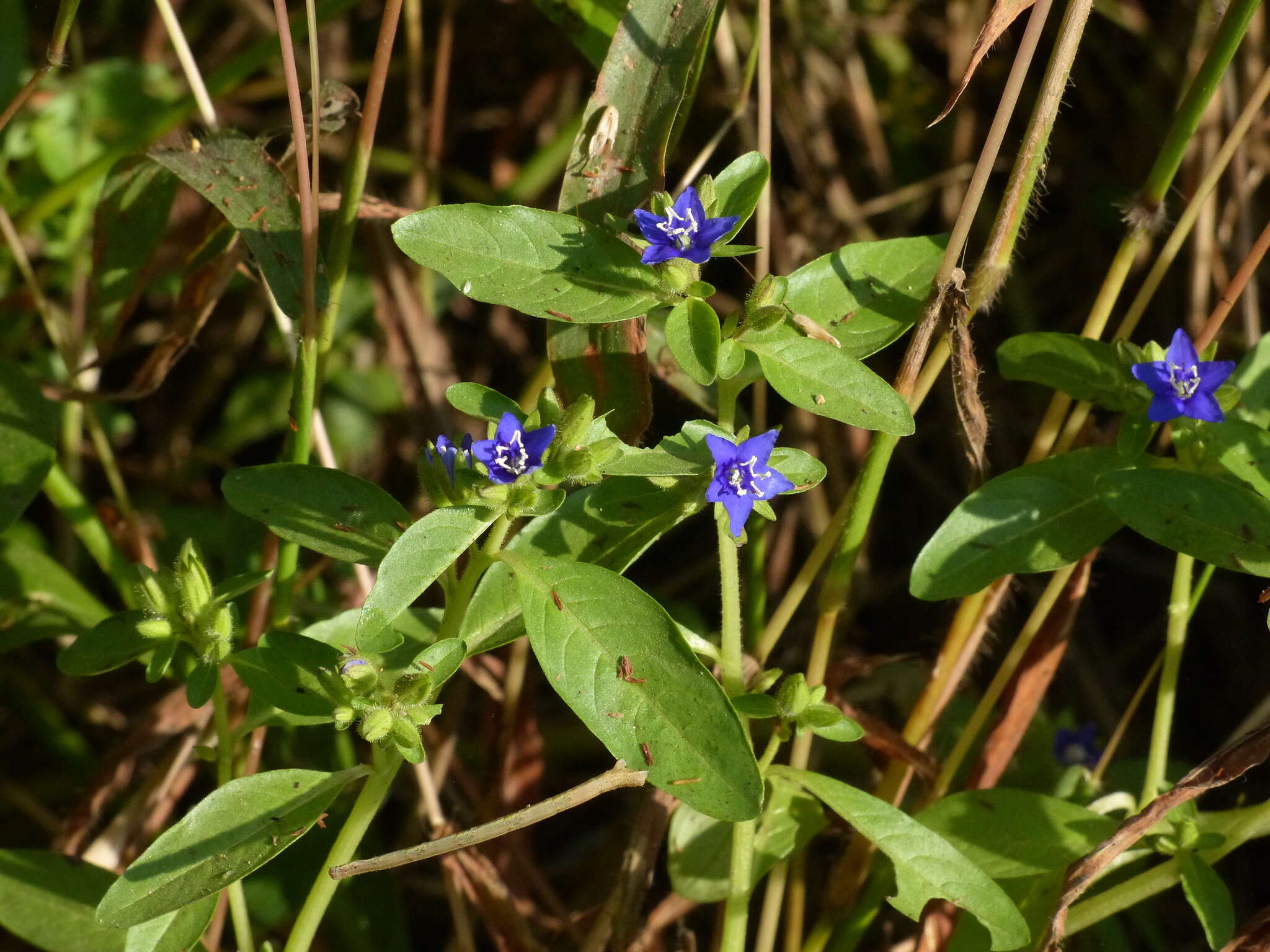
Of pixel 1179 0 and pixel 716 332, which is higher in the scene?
pixel 1179 0

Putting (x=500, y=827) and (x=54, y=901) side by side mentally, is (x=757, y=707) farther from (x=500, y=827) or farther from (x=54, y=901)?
(x=54, y=901)

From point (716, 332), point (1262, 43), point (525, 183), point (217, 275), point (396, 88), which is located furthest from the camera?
point (396, 88)

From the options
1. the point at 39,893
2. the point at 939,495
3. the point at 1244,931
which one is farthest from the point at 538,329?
the point at 1244,931

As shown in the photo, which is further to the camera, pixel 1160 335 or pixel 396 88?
pixel 396 88

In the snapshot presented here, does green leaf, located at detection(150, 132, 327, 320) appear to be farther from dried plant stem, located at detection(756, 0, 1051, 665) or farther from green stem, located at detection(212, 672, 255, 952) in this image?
dried plant stem, located at detection(756, 0, 1051, 665)

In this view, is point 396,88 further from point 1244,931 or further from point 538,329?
point 1244,931

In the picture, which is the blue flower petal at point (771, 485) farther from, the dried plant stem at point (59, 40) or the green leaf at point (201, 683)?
the dried plant stem at point (59, 40)

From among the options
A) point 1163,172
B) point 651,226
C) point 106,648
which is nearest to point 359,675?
point 106,648
